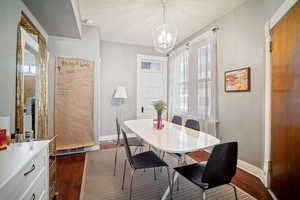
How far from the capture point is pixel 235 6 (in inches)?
101

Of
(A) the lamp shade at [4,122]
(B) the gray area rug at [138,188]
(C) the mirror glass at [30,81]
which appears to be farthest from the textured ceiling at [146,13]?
(B) the gray area rug at [138,188]

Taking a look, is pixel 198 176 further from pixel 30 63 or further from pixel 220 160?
pixel 30 63

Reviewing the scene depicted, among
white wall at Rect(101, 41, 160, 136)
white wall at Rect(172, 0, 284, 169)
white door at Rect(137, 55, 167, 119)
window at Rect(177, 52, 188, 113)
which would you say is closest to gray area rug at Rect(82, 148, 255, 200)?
white wall at Rect(172, 0, 284, 169)

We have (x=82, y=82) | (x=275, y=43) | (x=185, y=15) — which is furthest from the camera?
(x=82, y=82)

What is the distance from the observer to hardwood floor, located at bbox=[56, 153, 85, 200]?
6.18 feet

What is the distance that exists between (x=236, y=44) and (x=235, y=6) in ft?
2.07

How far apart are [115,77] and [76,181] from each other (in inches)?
108

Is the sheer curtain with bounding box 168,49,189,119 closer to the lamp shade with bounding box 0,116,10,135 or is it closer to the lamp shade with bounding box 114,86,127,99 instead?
the lamp shade with bounding box 114,86,127,99

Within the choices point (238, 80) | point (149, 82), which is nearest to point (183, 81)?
point (149, 82)

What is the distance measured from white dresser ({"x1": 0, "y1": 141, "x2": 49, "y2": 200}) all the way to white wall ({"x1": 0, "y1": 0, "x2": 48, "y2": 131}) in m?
0.50

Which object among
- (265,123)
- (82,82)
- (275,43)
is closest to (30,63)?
(82,82)

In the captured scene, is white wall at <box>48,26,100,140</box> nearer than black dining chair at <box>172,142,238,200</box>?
No

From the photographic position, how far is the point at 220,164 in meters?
1.25

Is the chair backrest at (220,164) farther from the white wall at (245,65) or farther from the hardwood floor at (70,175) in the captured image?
the hardwood floor at (70,175)
